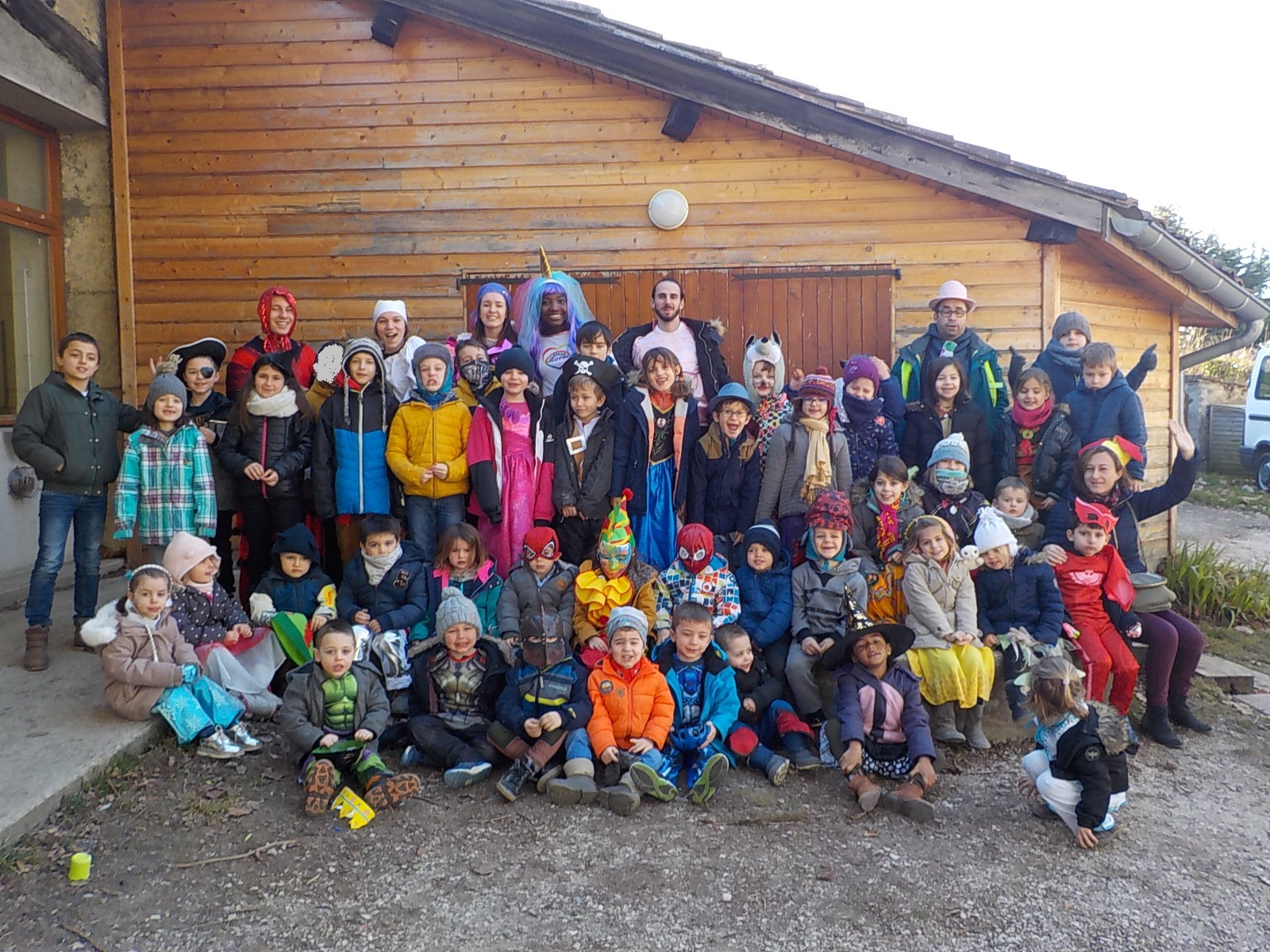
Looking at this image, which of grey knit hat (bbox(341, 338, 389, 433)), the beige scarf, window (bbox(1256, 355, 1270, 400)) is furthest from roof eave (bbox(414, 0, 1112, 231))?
window (bbox(1256, 355, 1270, 400))

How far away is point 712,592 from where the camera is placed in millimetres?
4656

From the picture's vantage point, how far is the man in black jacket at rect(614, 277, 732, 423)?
5539 mm

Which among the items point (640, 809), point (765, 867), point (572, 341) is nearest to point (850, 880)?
point (765, 867)

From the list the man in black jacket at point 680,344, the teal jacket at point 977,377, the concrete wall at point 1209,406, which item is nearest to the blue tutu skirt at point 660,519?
the man in black jacket at point 680,344

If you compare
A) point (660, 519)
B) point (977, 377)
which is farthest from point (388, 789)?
point (977, 377)

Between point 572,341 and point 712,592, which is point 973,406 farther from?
point 572,341

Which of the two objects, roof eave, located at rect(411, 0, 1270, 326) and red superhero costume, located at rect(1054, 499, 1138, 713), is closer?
red superhero costume, located at rect(1054, 499, 1138, 713)

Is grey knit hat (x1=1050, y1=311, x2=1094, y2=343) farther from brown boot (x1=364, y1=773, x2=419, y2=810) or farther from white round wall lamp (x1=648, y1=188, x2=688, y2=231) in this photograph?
brown boot (x1=364, y1=773, x2=419, y2=810)

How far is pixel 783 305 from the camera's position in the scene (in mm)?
6711

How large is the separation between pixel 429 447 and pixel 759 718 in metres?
2.33

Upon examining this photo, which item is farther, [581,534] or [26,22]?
[26,22]

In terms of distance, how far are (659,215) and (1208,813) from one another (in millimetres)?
4977

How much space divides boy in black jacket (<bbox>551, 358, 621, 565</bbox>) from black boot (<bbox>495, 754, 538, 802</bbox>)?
1.33 metres

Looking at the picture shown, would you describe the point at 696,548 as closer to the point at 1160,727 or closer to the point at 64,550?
the point at 1160,727
